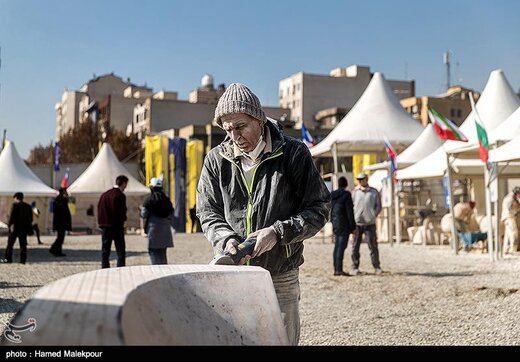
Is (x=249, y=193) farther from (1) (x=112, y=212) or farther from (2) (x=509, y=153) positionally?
(2) (x=509, y=153)

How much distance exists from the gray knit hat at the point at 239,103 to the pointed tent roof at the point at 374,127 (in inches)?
747

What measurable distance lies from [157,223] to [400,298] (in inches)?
150

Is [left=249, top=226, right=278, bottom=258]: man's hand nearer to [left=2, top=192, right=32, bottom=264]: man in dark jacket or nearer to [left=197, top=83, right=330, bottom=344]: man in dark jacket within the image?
[left=197, top=83, right=330, bottom=344]: man in dark jacket

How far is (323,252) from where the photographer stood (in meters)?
18.7

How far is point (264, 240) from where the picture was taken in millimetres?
2889

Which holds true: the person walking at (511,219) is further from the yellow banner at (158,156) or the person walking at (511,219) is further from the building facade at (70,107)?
the building facade at (70,107)

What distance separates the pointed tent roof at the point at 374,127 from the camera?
73.7ft

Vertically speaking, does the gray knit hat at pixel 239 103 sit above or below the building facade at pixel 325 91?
below

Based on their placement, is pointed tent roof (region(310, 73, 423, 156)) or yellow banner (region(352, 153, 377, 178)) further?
yellow banner (region(352, 153, 377, 178))

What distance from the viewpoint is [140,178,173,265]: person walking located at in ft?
35.1

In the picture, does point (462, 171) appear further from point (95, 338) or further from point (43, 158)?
point (43, 158)

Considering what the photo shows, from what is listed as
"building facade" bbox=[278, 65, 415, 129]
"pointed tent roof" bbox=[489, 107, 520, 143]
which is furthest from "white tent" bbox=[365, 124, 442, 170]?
"building facade" bbox=[278, 65, 415, 129]

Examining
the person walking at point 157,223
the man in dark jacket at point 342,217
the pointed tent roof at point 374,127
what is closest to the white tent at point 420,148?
the pointed tent roof at point 374,127

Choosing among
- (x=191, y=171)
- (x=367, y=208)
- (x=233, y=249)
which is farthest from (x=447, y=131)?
(x=191, y=171)
